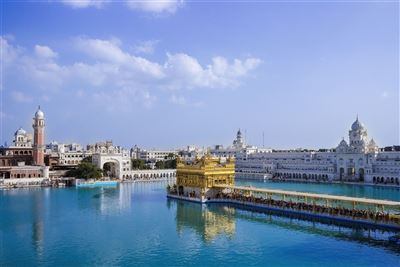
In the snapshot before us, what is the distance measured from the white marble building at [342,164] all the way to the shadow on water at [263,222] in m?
27.8

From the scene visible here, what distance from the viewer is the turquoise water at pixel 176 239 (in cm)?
1853

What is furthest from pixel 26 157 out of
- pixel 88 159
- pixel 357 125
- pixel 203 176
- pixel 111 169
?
pixel 357 125

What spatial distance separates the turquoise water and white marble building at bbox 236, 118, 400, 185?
29486 millimetres

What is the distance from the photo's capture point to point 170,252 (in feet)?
64.8

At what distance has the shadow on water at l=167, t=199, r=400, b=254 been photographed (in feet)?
73.4

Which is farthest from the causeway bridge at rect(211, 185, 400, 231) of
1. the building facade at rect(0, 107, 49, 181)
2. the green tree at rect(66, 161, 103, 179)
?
the building facade at rect(0, 107, 49, 181)

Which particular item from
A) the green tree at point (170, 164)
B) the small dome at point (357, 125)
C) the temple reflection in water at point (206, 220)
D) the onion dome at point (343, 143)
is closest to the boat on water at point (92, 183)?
the temple reflection in water at point (206, 220)

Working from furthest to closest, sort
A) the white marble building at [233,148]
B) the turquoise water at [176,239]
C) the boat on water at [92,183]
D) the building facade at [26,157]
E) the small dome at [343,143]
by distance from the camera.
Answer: the white marble building at [233,148], the small dome at [343,143], the building facade at [26,157], the boat on water at [92,183], the turquoise water at [176,239]

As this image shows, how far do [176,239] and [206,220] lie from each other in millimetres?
6009

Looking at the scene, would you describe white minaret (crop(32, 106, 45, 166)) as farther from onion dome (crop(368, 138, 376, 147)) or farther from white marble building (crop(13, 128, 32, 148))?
onion dome (crop(368, 138, 376, 147))

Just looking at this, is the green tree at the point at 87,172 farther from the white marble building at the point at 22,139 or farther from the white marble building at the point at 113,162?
the white marble building at the point at 22,139

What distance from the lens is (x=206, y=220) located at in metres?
28.1

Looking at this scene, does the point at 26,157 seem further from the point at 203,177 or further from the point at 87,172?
the point at 203,177

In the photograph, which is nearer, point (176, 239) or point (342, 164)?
point (176, 239)
